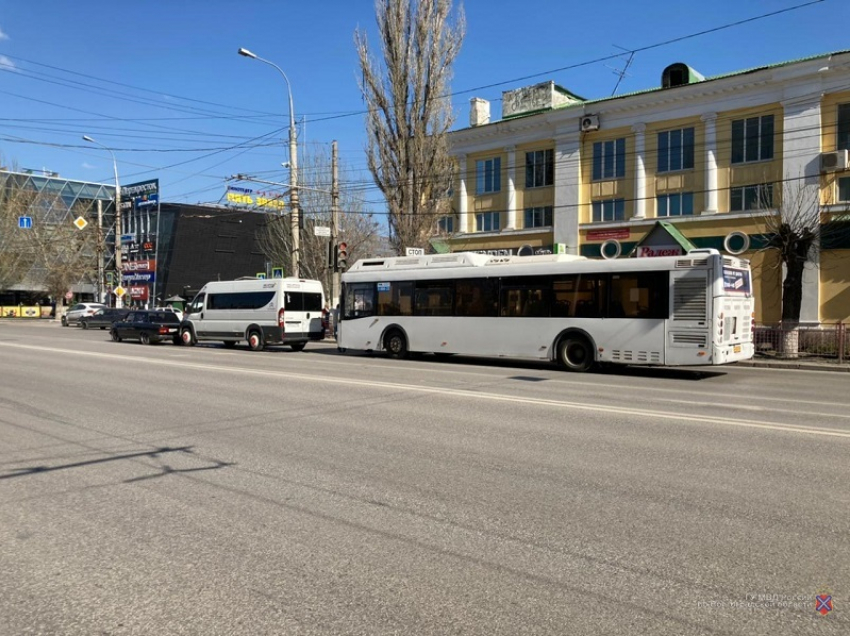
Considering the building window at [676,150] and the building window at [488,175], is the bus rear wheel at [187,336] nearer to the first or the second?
the building window at [488,175]

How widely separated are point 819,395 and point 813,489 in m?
7.80

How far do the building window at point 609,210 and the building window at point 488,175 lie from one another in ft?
18.0

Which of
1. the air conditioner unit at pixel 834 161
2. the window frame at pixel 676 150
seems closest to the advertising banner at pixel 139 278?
the window frame at pixel 676 150

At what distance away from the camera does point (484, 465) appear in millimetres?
6449

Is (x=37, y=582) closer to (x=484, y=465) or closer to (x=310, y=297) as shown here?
(x=484, y=465)

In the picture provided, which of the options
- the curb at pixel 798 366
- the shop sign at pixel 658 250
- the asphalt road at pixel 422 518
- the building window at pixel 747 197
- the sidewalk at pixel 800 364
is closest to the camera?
the asphalt road at pixel 422 518

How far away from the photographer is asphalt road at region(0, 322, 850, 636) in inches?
135

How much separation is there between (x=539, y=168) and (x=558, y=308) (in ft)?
58.1

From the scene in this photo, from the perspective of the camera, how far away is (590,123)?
→ 30609mm

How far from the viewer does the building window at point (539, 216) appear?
32969 millimetres

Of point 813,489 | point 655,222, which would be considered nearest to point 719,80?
point 655,222

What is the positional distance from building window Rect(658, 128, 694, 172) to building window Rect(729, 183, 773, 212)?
227 cm

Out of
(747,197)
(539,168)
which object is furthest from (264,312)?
(747,197)

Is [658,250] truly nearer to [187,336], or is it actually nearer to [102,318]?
[187,336]
